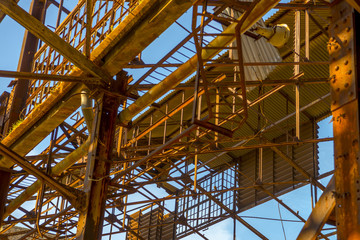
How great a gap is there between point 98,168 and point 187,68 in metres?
3.28

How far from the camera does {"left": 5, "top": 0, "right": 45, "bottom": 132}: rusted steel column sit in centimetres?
2119

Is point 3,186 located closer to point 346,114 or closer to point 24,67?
point 24,67

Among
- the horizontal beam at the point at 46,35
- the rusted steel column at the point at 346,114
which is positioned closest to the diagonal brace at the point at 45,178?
the horizontal beam at the point at 46,35

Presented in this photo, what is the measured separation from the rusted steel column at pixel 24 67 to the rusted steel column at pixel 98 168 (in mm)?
6877

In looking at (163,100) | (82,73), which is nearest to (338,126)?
(82,73)

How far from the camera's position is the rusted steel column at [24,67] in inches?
834

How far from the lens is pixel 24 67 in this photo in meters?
22.1

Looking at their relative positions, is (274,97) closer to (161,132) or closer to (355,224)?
(161,132)

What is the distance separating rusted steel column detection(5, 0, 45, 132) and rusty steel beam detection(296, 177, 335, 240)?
14.6 meters

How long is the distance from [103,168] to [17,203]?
655 centimetres

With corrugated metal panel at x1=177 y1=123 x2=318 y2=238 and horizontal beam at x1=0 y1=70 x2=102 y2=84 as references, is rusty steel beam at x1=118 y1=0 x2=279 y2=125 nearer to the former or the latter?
horizontal beam at x1=0 y1=70 x2=102 y2=84

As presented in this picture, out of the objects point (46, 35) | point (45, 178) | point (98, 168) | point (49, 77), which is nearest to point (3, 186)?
point (45, 178)

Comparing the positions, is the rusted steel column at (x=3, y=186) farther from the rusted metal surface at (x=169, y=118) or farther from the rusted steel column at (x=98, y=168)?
the rusted steel column at (x=98, y=168)

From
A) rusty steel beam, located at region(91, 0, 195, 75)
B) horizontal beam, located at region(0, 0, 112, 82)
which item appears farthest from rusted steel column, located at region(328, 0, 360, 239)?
horizontal beam, located at region(0, 0, 112, 82)
